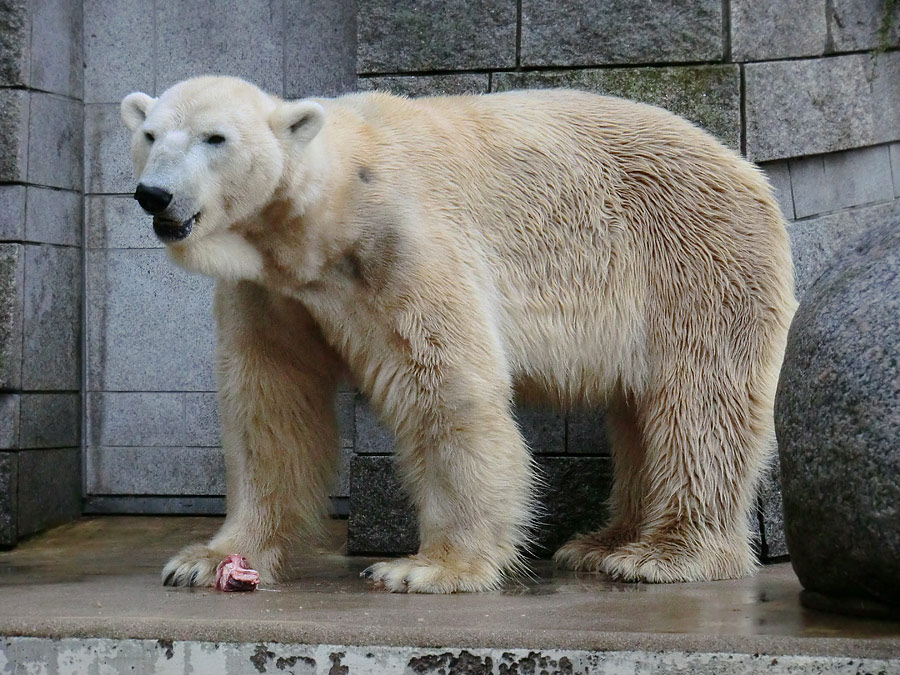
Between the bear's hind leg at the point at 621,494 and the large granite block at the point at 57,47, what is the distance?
299cm

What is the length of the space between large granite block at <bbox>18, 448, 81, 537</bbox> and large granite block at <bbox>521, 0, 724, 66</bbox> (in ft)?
9.19

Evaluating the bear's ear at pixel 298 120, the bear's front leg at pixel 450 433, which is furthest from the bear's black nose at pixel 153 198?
the bear's front leg at pixel 450 433

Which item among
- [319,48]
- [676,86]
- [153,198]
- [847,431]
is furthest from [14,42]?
[847,431]

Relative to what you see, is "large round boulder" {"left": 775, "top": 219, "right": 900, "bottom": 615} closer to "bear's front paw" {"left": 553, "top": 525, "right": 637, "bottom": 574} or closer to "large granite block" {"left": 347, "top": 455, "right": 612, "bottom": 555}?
"bear's front paw" {"left": 553, "top": 525, "right": 637, "bottom": 574}

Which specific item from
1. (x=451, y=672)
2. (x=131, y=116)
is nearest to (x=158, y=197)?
(x=131, y=116)

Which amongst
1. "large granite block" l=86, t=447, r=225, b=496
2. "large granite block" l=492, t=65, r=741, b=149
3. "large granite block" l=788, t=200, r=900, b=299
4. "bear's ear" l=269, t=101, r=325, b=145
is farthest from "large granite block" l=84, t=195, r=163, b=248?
"large granite block" l=788, t=200, r=900, b=299

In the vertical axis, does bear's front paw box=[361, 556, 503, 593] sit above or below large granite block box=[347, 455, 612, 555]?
below

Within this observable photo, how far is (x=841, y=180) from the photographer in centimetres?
513

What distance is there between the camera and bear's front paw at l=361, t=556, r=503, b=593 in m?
3.78

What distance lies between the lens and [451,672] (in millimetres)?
2768

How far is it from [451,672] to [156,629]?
0.69 metres

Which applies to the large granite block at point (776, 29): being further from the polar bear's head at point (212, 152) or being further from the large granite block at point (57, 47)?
the large granite block at point (57, 47)

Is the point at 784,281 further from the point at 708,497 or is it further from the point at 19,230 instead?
the point at 19,230

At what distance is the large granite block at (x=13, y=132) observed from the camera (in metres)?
5.50
